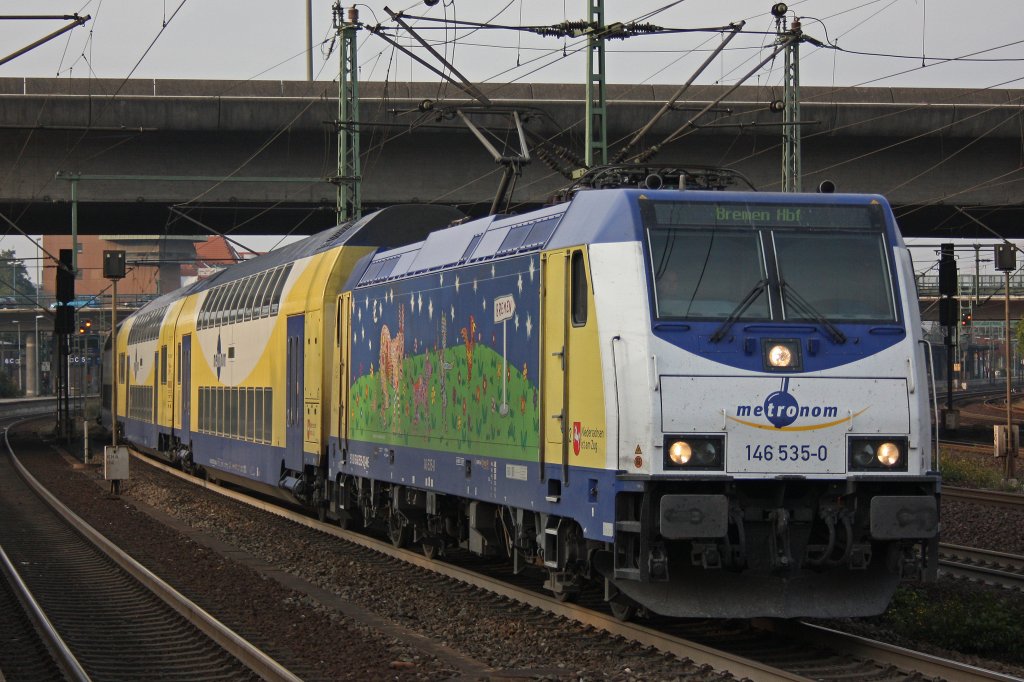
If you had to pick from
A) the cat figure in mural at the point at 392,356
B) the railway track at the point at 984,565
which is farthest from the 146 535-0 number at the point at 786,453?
the cat figure in mural at the point at 392,356

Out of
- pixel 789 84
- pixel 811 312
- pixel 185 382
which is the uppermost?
pixel 789 84

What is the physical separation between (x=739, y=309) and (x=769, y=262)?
0.51m

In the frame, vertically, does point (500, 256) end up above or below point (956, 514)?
above

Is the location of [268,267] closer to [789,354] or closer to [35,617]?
[35,617]

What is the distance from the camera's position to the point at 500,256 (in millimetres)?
12461

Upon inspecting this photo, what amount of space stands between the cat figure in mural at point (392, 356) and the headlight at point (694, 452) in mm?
5820

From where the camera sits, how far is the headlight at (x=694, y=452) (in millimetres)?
9812

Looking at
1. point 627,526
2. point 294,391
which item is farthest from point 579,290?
point 294,391

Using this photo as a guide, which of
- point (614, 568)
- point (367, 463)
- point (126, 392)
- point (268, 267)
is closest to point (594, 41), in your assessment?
point (268, 267)

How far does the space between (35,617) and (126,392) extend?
27.6m

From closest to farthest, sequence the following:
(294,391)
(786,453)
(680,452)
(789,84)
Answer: (680,452) < (786,453) < (294,391) < (789,84)

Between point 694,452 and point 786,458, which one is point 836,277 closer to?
point 786,458

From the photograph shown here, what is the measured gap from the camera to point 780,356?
1009 centimetres

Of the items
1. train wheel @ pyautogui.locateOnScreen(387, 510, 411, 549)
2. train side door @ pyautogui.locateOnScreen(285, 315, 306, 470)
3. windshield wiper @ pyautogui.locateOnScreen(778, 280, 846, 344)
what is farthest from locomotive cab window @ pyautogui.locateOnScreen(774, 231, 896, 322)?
train side door @ pyautogui.locateOnScreen(285, 315, 306, 470)
